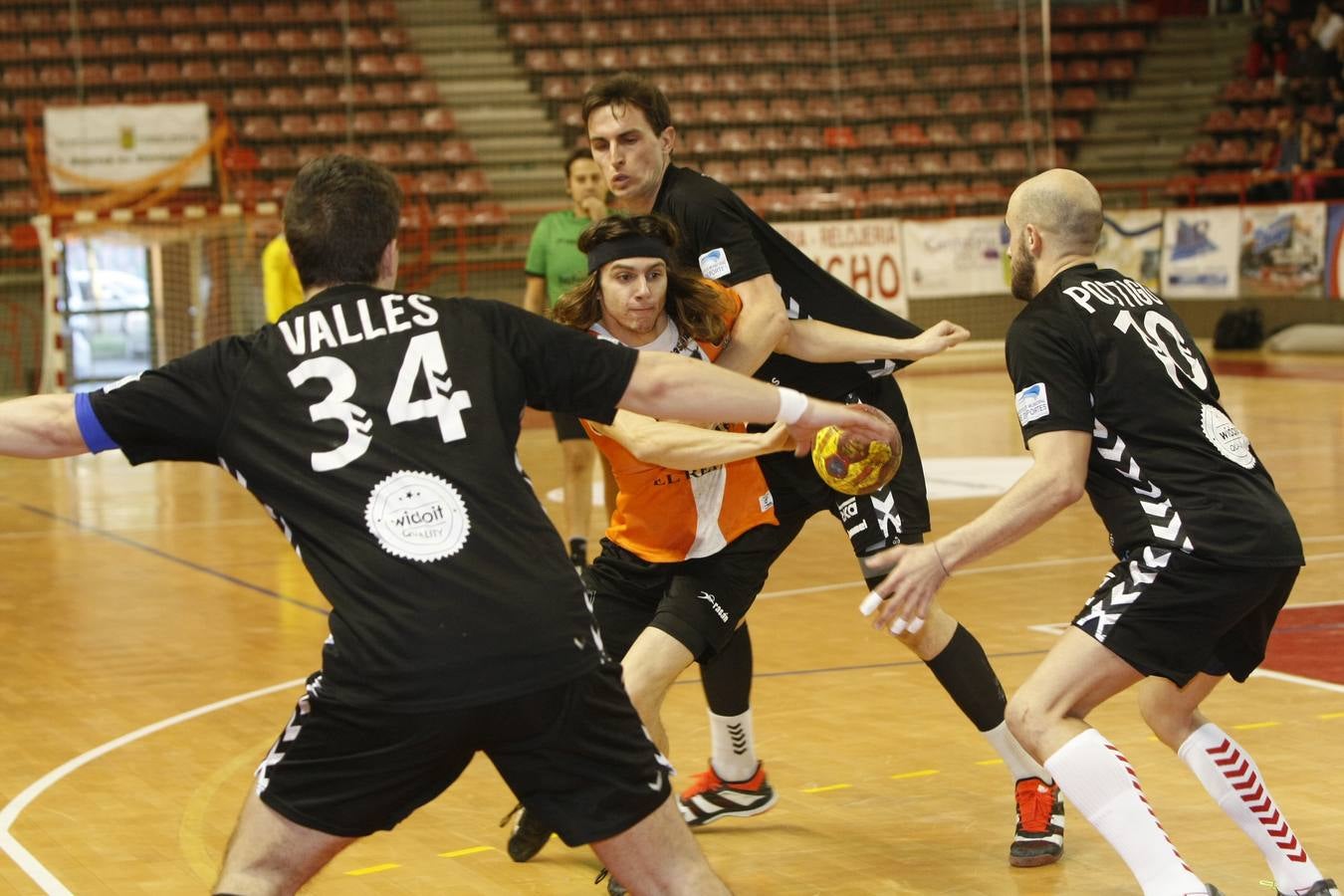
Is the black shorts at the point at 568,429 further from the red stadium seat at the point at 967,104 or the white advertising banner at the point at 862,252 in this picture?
the red stadium seat at the point at 967,104

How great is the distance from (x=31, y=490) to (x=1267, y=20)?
19151 mm

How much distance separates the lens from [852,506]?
544 cm

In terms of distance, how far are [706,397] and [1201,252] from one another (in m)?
20.0

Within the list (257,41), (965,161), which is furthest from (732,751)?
(965,161)

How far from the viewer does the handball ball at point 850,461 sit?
4129mm

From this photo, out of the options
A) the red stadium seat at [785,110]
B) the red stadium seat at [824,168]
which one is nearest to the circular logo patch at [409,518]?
the red stadium seat at [824,168]

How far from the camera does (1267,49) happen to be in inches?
1032

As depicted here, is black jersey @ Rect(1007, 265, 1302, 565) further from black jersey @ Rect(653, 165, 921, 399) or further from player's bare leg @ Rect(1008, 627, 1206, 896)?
black jersey @ Rect(653, 165, 921, 399)

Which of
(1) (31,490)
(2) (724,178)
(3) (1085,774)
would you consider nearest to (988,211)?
(2) (724,178)

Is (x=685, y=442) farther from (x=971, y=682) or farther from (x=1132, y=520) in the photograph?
(x=971, y=682)

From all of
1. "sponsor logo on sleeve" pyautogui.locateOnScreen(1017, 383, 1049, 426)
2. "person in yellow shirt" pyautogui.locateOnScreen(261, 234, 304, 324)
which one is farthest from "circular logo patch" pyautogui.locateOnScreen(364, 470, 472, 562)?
"person in yellow shirt" pyautogui.locateOnScreen(261, 234, 304, 324)

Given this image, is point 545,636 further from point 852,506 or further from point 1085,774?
point 852,506

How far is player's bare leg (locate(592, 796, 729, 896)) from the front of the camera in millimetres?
3234

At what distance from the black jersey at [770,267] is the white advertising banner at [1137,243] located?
57.4ft
